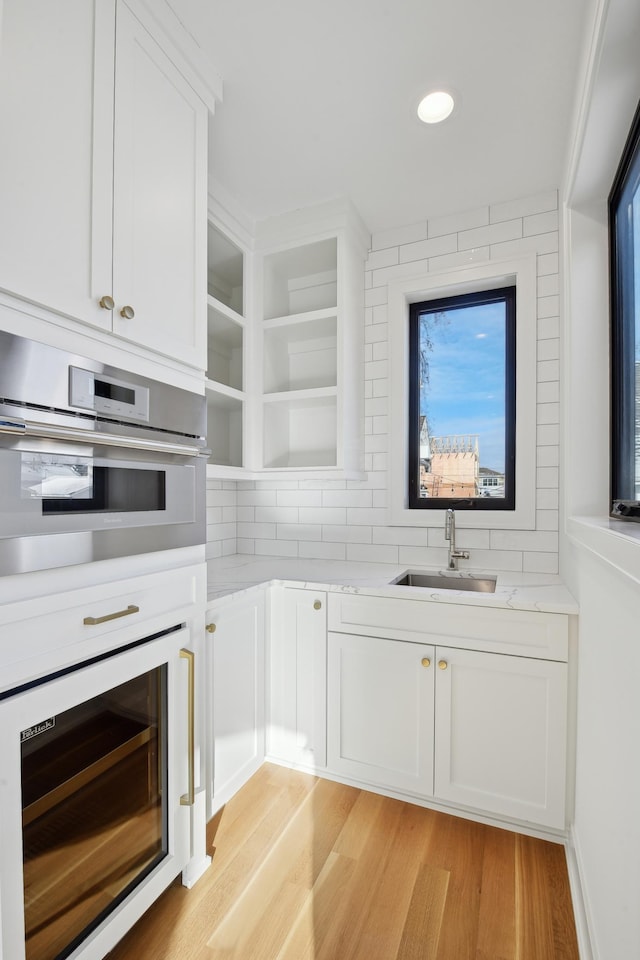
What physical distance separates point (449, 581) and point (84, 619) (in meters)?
1.60

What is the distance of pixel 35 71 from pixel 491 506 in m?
2.17

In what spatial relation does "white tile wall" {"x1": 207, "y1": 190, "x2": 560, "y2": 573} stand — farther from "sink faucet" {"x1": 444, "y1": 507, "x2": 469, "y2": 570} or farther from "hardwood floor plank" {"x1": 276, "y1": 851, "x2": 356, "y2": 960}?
"hardwood floor plank" {"x1": 276, "y1": 851, "x2": 356, "y2": 960}

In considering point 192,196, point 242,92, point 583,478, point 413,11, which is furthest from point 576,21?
point 583,478

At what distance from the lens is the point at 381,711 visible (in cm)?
182

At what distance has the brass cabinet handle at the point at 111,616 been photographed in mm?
1041

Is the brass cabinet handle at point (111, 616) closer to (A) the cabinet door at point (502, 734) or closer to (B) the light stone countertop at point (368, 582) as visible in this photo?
(B) the light stone countertop at point (368, 582)

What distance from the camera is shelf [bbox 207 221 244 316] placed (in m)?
2.17

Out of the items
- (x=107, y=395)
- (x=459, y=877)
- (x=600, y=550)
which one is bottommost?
(x=459, y=877)

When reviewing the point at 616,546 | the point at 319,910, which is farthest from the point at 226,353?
the point at 319,910

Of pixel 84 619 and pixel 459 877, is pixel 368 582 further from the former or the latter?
pixel 84 619

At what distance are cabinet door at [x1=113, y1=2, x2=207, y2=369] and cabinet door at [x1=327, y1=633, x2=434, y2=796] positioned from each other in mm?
1253

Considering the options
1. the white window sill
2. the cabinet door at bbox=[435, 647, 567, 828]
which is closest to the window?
the white window sill

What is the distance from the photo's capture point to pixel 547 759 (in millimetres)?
1582

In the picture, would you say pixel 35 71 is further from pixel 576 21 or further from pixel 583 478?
pixel 583 478
